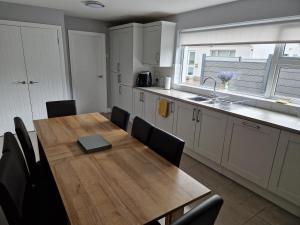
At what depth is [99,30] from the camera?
4.64 m

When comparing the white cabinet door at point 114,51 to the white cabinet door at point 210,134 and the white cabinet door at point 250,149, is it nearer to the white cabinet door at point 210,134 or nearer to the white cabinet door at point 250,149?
the white cabinet door at point 210,134

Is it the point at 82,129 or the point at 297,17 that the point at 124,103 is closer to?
the point at 82,129

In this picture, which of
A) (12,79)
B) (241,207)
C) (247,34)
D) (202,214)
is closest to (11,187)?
(202,214)

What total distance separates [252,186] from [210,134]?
0.78m

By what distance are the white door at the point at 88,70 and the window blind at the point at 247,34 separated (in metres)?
2.20

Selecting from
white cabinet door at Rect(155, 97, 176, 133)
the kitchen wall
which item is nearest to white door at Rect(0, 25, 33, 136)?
the kitchen wall

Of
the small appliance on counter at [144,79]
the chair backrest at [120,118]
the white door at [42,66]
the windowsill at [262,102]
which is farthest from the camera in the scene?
the small appliance on counter at [144,79]

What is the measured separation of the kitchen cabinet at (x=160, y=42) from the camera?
359 centimetres

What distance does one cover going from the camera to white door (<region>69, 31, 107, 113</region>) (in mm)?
4449

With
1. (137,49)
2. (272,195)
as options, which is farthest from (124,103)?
(272,195)

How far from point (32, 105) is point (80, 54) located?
5.21 ft

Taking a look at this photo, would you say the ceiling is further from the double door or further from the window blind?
the double door

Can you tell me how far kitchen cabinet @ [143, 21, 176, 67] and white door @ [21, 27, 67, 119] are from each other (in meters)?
1.77

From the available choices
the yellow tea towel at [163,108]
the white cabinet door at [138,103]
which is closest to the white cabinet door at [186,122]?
the yellow tea towel at [163,108]
